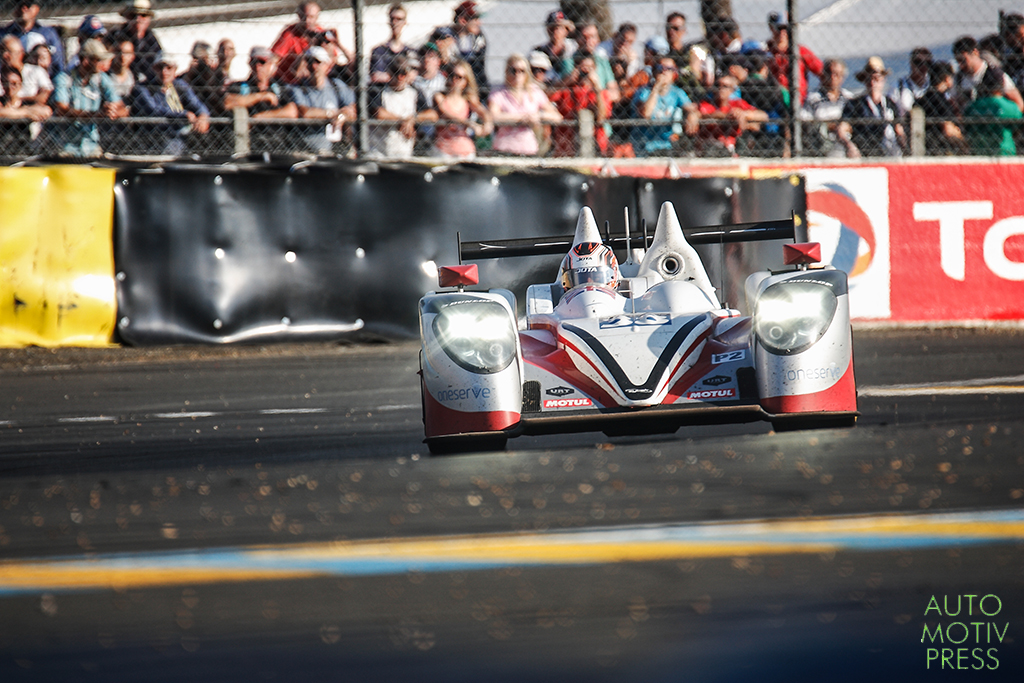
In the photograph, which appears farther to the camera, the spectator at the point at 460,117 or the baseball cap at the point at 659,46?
the baseball cap at the point at 659,46

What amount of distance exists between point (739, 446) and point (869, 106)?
750 centimetres

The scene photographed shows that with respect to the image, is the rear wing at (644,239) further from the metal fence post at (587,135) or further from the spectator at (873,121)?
the spectator at (873,121)

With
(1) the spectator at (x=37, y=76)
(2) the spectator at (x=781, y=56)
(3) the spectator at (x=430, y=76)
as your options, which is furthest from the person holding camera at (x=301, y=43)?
(2) the spectator at (x=781, y=56)

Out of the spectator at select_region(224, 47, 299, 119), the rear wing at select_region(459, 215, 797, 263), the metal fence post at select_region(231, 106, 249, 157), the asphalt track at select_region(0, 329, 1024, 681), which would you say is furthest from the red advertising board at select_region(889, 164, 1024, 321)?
the metal fence post at select_region(231, 106, 249, 157)

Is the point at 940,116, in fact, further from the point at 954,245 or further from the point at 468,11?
the point at 468,11

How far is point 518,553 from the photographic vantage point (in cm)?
332

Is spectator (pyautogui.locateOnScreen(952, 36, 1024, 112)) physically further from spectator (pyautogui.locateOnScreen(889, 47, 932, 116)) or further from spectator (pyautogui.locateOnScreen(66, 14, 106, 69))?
spectator (pyautogui.locateOnScreen(66, 14, 106, 69))

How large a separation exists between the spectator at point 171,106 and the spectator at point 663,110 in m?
3.73

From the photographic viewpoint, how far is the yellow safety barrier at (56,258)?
383 inches

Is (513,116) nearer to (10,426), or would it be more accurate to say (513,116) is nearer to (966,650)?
(10,426)

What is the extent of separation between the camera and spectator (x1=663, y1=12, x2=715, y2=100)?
36.8ft

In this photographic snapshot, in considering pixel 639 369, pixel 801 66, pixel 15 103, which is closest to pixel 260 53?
pixel 15 103

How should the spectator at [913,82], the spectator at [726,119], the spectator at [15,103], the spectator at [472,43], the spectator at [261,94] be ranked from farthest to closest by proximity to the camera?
1. the spectator at [913,82]
2. the spectator at [726,119]
3. the spectator at [472,43]
4. the spectator at [261,94]
5. the spectator at [15,103]

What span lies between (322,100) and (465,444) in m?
6.35
